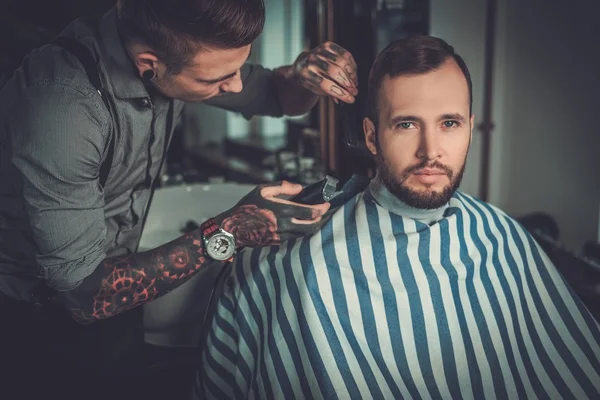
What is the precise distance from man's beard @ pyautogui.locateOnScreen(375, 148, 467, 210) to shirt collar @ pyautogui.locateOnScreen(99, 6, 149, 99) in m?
0.78

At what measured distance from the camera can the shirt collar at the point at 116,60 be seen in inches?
59.0

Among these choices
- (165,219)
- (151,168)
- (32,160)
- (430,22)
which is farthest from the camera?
(430,22)

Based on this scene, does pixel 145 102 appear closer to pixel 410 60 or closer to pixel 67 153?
pixel 67 153

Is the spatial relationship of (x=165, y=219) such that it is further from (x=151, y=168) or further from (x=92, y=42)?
(x=92, y=42)

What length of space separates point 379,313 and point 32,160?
988 mm

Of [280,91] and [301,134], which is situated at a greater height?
[280,91]

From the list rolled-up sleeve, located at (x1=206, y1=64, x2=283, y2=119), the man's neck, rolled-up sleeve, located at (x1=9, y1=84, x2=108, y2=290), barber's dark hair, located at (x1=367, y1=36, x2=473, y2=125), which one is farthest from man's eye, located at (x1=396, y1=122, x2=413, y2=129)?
rolled-up sleeve, located at (x1=9, y1=84, x2=108, y2=290)

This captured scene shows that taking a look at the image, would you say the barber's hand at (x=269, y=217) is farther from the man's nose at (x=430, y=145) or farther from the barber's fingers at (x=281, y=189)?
the man's nose at (x=430, y=145)

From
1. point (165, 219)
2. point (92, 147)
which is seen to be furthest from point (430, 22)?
point (92, 147)

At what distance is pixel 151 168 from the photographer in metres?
1.72

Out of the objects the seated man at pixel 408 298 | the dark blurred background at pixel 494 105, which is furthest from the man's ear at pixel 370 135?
the dark blurred background at pixel 494 105

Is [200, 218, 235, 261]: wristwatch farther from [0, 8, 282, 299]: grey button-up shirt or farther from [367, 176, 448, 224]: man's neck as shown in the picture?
[367, 176, 448, 224]: man's neck

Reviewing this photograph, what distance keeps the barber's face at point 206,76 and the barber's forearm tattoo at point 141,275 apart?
1.29 ft

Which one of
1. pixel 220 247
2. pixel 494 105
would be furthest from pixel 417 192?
pixel 494 105
